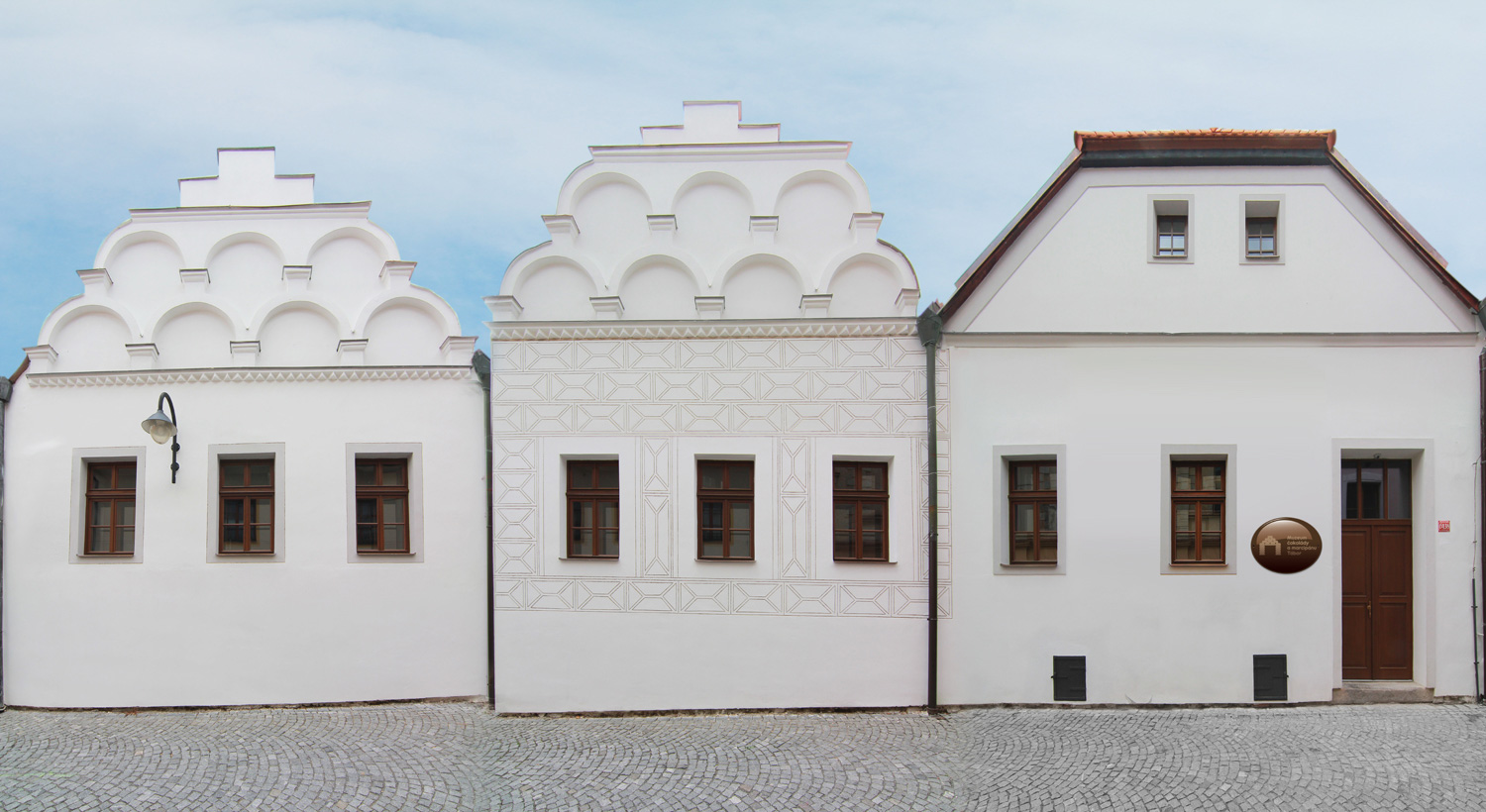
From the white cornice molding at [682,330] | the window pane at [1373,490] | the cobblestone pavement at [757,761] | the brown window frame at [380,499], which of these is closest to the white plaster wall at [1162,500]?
the window pane at [1373,490]

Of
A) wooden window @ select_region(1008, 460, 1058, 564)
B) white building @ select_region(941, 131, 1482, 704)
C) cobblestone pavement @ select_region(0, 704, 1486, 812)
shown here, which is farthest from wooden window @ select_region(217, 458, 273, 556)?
wooden window @ select_region(1008, 460, 1058, 564)

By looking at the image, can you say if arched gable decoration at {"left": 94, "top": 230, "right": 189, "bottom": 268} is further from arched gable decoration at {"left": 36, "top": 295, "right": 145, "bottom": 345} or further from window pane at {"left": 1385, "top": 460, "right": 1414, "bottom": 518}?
window pane at {"left": 1385, "top": 460, "right": 1414, "bottom": 518}

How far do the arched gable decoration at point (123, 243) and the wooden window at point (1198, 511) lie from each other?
11736mm

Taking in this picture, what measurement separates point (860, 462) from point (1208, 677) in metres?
4.46

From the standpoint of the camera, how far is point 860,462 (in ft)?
27.7

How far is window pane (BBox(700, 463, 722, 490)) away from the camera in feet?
27.8

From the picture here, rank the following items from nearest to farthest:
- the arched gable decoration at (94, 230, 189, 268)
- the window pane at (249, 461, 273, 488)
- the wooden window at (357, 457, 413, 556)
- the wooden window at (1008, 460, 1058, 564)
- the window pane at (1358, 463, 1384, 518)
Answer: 1. the wooden window at (1008, 460, 1058, 564)
2. the window pane at (1358, 463, 1384, 518)
3. the wooden window at (357, 457, 413, 556)
4. the window pane at (249, 461, 273, 488)
5. the arched gable decoration at (94, 230, 189, 268)

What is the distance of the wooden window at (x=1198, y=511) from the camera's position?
839 cm

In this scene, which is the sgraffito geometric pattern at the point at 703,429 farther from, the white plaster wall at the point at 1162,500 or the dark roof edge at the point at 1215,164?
the dark roof edge at the point at 1215,164

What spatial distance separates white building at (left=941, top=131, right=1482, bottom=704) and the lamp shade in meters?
8.42

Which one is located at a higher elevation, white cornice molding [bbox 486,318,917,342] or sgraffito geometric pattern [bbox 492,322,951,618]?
white cornice molding [bbox 486,318,917,342]

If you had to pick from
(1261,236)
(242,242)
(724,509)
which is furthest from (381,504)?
(1261,236)

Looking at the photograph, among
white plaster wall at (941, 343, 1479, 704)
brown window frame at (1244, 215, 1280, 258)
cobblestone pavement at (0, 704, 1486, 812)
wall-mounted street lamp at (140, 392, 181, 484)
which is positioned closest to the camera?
cobblestone pavement at (0, 704, 1486, 812)

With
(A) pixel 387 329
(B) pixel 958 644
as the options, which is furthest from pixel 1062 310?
(A) pixel 387 329
